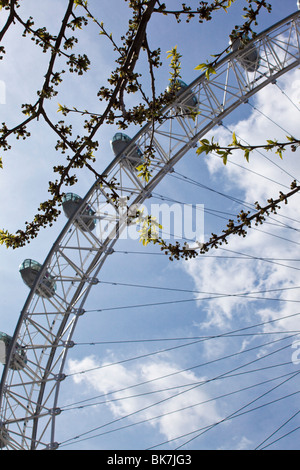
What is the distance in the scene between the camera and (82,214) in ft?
53.5

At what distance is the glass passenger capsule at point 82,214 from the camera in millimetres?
16219

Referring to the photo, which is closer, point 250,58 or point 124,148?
point 124,148

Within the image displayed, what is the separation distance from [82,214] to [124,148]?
9.03 ft

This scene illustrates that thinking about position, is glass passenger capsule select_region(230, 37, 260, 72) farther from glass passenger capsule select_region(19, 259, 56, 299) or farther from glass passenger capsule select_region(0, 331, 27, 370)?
glass passenger capsule select_region(0, 331, 27, 370)

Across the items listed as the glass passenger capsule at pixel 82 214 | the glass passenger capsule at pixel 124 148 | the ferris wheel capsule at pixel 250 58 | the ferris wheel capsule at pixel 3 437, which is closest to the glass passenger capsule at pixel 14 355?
the ferris wheel capsule at pixel 3 437

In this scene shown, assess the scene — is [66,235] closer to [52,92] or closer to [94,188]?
[94,188]

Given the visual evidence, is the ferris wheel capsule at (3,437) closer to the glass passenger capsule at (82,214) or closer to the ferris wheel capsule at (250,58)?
the glass passenger capsule at (82,214)

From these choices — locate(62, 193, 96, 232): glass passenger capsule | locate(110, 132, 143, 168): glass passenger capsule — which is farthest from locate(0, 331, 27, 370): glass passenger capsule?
locate(110, 132, 143, 168): glass passenger capsule

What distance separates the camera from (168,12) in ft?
16.4

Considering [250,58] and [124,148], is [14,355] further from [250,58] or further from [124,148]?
[250,58]

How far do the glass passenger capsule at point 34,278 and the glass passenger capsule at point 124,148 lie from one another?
5018 mm

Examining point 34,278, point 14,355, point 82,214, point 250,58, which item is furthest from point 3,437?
point 250,58

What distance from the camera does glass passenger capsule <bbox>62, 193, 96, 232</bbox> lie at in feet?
53.2
